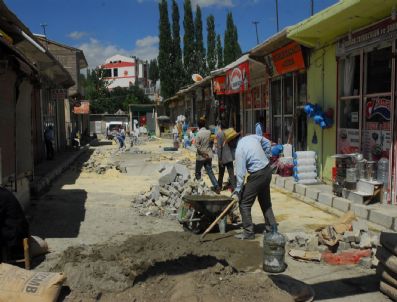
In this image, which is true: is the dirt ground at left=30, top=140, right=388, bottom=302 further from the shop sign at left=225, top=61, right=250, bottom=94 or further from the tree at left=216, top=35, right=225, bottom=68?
the tree at left=216, top=35, right=225, bottom=68

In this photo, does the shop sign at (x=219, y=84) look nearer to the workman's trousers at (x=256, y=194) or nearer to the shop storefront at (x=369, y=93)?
the shop storefront at (x=369, y=93)

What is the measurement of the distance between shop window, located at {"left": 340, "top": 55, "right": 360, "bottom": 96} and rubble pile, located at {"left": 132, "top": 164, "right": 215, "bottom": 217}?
3890 millimetres

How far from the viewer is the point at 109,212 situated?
9828mm

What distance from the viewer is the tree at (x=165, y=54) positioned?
52250mm

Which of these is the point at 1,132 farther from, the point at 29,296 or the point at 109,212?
the point at 29,296

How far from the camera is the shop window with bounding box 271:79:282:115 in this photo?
15.5 meters

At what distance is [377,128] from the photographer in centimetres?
949

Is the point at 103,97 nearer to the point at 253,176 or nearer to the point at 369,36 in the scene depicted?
the point at 369,36

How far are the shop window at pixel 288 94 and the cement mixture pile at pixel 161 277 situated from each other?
8.66 meters

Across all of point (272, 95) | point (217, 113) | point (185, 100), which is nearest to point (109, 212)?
point (272, 95)

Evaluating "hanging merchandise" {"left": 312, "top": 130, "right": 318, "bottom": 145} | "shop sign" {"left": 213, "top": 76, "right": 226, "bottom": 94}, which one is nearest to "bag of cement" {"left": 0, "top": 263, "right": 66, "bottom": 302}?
"hanging merchandise" {"left": 312, "top": 130, "right": 318, "bottom": 145}

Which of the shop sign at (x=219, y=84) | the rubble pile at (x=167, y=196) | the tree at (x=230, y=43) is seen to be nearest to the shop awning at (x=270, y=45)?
the rubble pile at (x=167, y=196)

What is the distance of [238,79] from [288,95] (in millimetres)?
4915

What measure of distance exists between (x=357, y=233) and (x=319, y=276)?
1265mm
